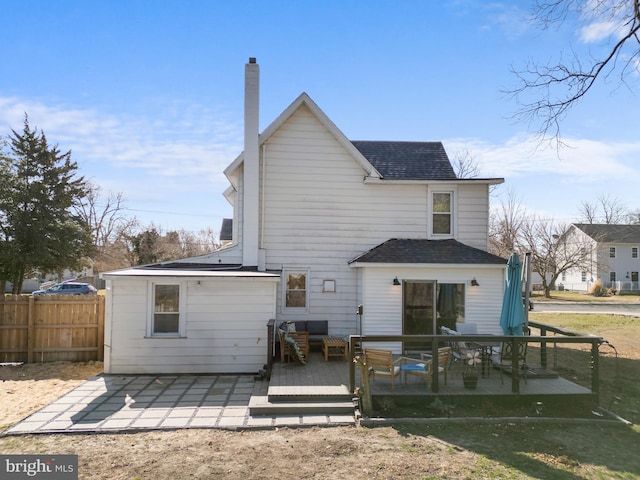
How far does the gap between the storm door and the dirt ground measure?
185 inches

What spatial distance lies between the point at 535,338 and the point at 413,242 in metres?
5.05

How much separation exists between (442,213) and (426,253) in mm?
2037

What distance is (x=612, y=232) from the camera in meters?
49.3

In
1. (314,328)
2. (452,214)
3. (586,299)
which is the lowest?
(586,299)

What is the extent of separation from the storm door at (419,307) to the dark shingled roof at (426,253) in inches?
29.9

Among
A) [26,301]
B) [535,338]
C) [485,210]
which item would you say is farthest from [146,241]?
[535,338]

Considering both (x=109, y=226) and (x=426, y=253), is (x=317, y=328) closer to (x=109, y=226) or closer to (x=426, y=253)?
(x=426, y=253)

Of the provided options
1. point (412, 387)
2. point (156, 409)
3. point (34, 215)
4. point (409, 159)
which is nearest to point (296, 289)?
point (412, 387)

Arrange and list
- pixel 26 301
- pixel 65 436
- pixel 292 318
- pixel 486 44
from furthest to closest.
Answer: pixel 292 318 < pixel 26 301 < pixel 486 44 < pixel 65 436

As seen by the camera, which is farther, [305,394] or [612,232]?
[612,232]

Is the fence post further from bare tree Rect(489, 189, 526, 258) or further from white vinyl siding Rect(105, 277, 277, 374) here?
bare tree Rect(489, 189, 526, 258)

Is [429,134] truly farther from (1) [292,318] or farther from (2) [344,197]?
(1) [292,318]

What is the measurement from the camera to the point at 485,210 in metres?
13.1

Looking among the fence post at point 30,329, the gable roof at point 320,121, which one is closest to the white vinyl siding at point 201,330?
the fence post at point 30,329
